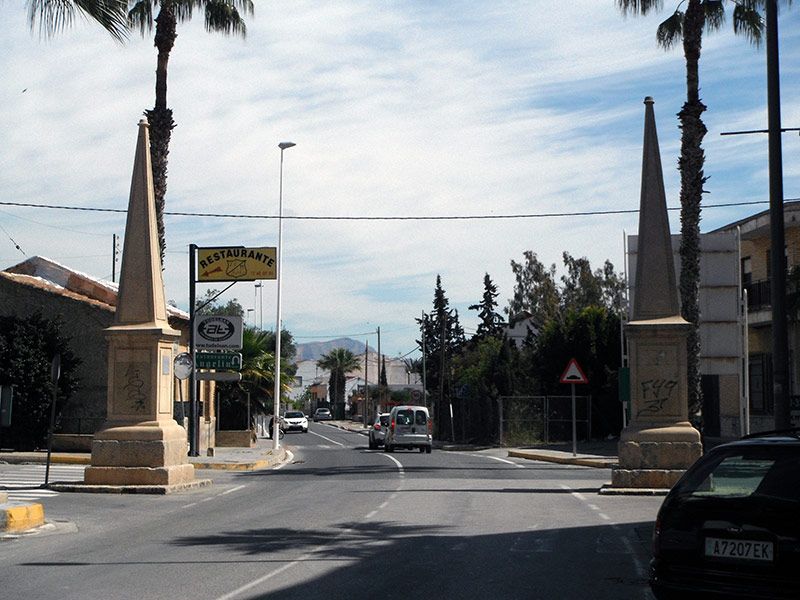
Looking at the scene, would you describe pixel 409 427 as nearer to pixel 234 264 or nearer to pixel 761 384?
pixel 234 264

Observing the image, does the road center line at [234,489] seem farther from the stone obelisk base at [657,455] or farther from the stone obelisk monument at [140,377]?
the stone obelisk base at [657,455]

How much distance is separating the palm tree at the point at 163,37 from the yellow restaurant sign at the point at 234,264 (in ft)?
22.9

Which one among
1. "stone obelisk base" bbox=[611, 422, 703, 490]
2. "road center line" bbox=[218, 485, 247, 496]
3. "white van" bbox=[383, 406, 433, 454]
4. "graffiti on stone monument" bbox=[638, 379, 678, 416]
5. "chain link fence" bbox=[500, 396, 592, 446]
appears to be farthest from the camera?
"chain link fence" bbox=[500, 396, 592, 446]

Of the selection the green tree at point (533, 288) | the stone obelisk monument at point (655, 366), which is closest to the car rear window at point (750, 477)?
the stone obelisk monument at point (655, 366)

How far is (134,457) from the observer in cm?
2072

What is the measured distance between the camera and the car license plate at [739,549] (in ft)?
23.5

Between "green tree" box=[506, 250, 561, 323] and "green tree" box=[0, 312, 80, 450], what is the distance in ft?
155

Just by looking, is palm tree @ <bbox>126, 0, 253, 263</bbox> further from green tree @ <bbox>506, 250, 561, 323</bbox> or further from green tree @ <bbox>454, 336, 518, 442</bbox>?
green tree @ <bbox>506, 250, 561, 323</bbox>

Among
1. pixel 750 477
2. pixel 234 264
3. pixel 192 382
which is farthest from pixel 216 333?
pixel 750 477

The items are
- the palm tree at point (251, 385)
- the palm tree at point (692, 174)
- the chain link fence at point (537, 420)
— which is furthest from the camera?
the palm tree at point (251, 385)

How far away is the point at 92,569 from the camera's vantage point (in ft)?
35.7

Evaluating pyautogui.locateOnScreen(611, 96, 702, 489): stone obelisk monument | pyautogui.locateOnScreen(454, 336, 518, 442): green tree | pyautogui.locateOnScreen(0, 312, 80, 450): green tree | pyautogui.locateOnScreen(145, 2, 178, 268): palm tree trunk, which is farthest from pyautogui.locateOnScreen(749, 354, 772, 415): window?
pyautogui.locateOnScreen(0, 312, 80, 450): green tree

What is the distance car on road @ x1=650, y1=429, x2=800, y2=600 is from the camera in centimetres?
711

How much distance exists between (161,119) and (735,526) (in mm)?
24993
